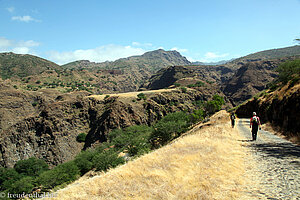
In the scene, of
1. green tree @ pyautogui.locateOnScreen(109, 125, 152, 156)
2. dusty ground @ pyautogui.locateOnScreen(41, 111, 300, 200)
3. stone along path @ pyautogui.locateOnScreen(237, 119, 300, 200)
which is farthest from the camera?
green tree @ pyautogui.locateOnScreen(109, 125, 152, 156)

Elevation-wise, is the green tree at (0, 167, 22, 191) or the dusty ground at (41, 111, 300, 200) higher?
the dusty ground at (41, 111, 300, 200)

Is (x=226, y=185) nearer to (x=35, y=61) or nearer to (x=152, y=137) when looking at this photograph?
(x=152, y=137)

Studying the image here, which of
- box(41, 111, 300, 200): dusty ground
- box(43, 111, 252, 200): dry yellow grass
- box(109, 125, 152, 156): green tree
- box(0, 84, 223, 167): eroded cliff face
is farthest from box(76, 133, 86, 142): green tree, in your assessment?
box(41, 111, 300, 200): dusty ground

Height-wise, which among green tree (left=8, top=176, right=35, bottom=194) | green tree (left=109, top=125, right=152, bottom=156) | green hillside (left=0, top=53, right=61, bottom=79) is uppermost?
green hillside (left=0, top=53, right=61, bottom=79)

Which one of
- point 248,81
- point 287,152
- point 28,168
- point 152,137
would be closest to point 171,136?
point 152,137

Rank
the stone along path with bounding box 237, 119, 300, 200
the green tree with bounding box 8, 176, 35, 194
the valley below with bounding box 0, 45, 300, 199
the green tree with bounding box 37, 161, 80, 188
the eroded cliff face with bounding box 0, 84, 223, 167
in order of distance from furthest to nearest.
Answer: the eroded cliff face with bounding box 0, 84, 223, 167, the green tree with bounding box 8, 176, 35, 194, the green tree with bounding box 37, 161, 80, 188, the valley below with bounding box 0, 45, 300, 199, the stone along path with bounding box 237, 119, 300, 200

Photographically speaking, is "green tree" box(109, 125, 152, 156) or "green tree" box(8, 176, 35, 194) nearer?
"green tree" box(8, 176, 35, 194)

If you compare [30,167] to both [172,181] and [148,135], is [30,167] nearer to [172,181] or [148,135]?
[148,135]

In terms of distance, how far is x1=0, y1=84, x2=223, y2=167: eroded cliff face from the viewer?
65.4 meters

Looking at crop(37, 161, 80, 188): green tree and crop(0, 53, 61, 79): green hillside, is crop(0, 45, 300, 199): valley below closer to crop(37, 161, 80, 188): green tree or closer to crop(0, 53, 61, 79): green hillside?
crop(37, 161, 80, 188): green tree

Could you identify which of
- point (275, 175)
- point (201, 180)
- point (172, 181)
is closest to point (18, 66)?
point (172, 181)

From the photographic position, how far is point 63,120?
→ 75.5 m

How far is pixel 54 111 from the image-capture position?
7594 centimetres

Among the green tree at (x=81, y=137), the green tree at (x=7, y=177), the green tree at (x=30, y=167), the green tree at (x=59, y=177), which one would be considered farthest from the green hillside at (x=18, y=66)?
the green tree at (x=59, y=177)
